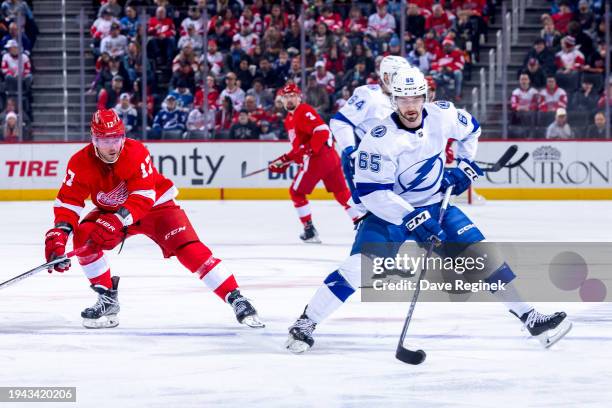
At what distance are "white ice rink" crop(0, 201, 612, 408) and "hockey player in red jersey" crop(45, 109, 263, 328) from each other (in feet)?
0.82

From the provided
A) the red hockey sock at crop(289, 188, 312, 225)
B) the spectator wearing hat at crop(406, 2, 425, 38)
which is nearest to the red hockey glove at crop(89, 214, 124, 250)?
the red hockey sock at crop(289, 188, 312, 225)

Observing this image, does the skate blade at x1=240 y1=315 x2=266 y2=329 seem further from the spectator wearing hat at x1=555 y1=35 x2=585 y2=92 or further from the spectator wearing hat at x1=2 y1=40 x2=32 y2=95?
the spectator wearing hat at x1=2 y1=40 x2=32 y2=95

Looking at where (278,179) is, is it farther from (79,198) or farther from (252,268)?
(79,198)

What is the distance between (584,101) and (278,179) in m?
3.69

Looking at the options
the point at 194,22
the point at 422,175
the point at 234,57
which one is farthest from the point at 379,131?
the point at 194,22

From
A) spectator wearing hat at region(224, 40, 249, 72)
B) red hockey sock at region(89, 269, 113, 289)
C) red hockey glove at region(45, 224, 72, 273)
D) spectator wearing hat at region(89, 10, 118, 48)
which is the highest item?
spectator wearing hat at region(89, 10, 118, 48)

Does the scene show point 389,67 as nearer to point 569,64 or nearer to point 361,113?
point 361,113

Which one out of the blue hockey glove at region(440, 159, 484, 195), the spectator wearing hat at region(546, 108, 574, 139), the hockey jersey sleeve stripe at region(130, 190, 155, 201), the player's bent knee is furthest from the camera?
the spectator wearing hat at region(546, 108, 574, 139)

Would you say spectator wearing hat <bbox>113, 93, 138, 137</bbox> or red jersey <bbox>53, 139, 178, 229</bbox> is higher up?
red jersey <bbox>53, 139, 178, 229</bbox>

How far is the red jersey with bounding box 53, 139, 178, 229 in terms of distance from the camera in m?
5.26

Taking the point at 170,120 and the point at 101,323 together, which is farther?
the point at 170,120

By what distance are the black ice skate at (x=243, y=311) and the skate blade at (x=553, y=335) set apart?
1287 millimetres

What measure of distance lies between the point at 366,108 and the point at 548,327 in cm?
364

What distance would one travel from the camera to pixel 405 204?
490 centimetres
